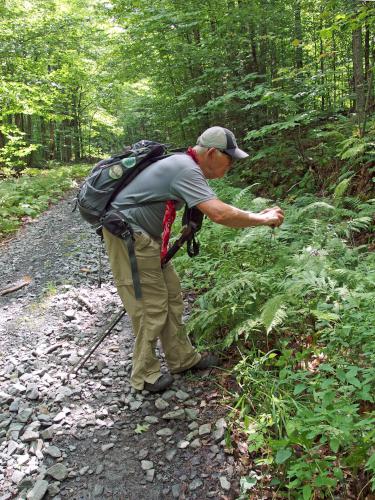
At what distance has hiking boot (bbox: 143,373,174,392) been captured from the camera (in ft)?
12.8

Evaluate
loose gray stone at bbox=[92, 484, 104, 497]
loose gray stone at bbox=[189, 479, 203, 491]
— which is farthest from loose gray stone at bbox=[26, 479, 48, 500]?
loose gray stone at bbox=[189, 479, 203, 491]

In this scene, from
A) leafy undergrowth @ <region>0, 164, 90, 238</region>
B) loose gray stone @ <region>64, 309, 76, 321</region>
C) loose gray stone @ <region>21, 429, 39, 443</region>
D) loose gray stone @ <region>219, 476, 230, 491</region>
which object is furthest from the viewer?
leafy undergrowth @ <region>0, 164, 90, 238</region>

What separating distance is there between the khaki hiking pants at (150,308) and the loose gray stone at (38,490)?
123 cm

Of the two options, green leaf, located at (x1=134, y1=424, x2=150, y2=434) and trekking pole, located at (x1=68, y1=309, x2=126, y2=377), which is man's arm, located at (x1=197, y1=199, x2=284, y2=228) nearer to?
green leaf, located at (x1=134, y1=424, x2=150, y2=434)

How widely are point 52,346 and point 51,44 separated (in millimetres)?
19061

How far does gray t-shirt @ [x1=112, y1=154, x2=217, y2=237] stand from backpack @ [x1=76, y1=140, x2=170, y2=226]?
7 centimetres

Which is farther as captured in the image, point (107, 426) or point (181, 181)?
point (107, 426)

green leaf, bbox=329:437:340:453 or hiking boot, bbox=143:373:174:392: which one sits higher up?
green leaf, bbox=329:437:340:453

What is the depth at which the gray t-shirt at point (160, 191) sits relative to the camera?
122 inches

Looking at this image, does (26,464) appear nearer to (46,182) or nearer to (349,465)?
(349,465)

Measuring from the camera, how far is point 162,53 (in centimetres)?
1191

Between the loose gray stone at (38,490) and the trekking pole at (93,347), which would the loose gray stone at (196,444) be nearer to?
the loose gray stone at (38,490)

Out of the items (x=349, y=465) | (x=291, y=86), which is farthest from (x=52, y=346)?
(x=291, y=86)

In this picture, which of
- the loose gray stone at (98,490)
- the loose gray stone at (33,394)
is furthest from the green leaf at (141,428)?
the loose gray stone at (33,394)
